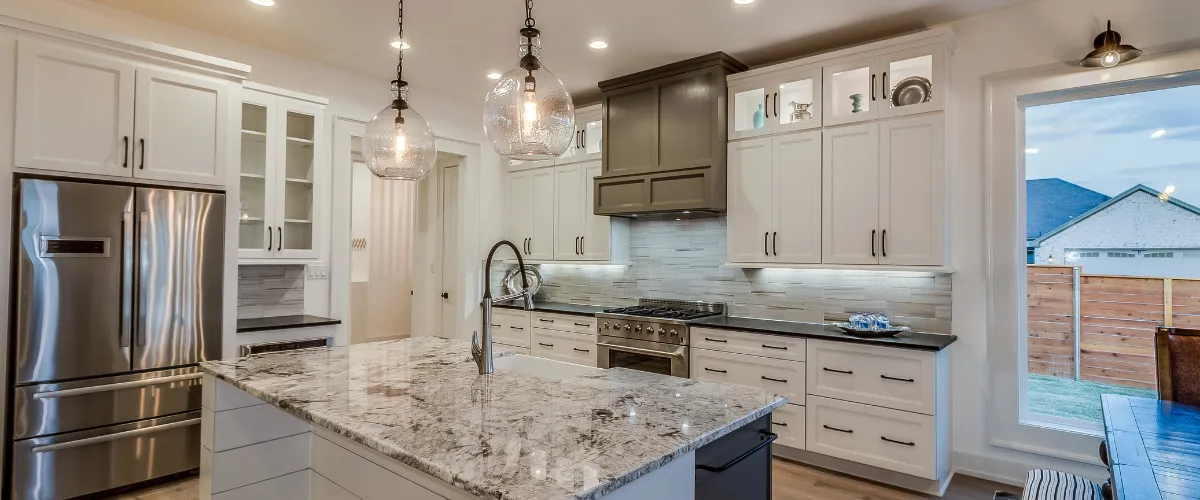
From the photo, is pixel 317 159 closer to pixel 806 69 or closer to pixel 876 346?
pixel 806 69

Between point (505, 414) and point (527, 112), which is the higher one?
point (527, 112)

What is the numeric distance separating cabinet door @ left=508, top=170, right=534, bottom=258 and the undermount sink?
117 inches

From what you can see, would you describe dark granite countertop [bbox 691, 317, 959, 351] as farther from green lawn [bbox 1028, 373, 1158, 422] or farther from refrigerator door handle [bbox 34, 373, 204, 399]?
refrigerator door handle [bbox 34, 373, 204, 399]

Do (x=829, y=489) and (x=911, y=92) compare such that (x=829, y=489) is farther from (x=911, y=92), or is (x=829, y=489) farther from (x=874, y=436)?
(x=911, y=92)

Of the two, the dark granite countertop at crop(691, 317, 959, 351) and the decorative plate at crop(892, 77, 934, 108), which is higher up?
the decorative plate at crop(892, 77, 934, 108)

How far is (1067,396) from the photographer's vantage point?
125 inches

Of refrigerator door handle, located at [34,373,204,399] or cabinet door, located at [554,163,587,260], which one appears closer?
refrigerator door handle, located at [34,373,204,399]

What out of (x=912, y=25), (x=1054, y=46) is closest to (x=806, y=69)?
(x=912, y=25)

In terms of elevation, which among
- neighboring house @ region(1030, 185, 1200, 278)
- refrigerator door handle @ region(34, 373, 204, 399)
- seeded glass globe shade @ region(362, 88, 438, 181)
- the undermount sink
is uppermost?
seeded glass globe shade @ region(362, 88, 438, 181)

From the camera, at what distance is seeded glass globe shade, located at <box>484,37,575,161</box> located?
1971 mm

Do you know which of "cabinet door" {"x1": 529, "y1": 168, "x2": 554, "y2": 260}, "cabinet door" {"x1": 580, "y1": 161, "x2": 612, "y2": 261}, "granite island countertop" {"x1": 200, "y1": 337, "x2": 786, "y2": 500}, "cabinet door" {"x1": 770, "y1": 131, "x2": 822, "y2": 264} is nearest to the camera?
"granite island countertop" {"x1": 200, "y1": 337, "x2": 786, "y2": 500}

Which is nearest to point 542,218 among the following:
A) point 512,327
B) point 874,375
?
point 512,327

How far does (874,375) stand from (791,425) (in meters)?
0.61

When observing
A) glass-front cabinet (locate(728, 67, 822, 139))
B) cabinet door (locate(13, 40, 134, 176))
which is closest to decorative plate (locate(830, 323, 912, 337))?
glass-front cabinet (locate(728, 67, 822, 139))
